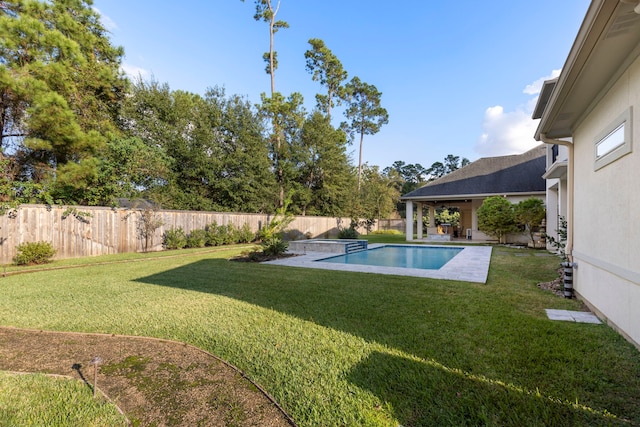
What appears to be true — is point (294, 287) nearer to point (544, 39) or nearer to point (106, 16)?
point (544, 39)

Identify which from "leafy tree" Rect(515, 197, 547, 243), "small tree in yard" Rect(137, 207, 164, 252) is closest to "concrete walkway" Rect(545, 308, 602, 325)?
"leafy tree" Rect(515, 197, 547, 243)

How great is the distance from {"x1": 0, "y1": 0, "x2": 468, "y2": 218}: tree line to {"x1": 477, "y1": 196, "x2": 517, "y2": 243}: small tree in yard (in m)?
12.4

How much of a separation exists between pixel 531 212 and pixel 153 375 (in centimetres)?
1649

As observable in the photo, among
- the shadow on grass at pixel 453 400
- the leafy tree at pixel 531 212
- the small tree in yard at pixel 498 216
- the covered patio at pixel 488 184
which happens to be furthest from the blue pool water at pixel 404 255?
the shadow on grass at pixel 453 400

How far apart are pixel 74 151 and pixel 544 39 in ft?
57.9

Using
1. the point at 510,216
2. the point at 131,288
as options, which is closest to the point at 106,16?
the point at 131,288

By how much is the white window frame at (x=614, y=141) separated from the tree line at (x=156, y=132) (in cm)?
1476

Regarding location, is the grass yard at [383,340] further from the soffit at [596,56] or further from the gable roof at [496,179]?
the gable roof at [496,179]

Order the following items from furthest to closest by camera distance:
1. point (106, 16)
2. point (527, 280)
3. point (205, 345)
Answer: point (106, 16) → point (527, 280) → point (205, 345)

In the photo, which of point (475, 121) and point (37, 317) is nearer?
point (37, 317)

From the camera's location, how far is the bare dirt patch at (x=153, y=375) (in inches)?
85.7

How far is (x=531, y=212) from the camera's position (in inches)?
554

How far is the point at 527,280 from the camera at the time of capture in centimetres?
682

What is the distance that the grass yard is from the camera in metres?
2.20
